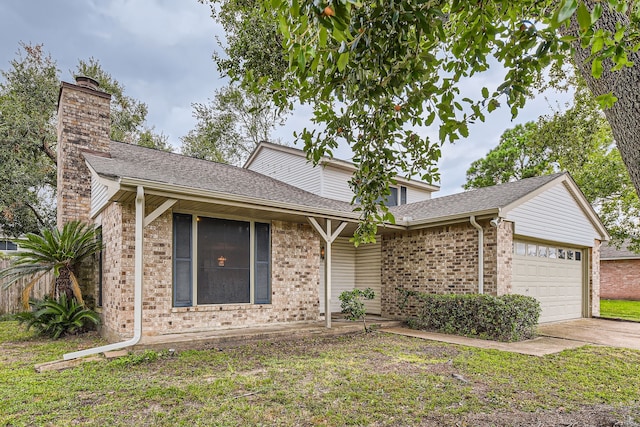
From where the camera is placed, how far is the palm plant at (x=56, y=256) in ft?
22.0

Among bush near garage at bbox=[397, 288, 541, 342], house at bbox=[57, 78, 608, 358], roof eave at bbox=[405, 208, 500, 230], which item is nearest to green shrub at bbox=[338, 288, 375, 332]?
house at bbox=[57, 78, 608, 358]

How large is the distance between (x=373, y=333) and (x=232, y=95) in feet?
54.2

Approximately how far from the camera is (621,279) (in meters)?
19.8

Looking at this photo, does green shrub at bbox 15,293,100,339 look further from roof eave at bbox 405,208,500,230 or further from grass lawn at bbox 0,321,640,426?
roof eave at bbox 405,208,500,230

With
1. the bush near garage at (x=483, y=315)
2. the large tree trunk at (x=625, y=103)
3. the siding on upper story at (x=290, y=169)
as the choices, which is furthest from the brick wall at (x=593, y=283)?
the large tree trunk at (x=625, y=103)

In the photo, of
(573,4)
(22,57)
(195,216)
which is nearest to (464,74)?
(573,4)

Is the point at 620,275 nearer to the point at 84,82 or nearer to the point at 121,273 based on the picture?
the point at 121,273

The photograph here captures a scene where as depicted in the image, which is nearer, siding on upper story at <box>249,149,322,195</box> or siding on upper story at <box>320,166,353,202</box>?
siding on upper story at <box>320,166,353,202</box>

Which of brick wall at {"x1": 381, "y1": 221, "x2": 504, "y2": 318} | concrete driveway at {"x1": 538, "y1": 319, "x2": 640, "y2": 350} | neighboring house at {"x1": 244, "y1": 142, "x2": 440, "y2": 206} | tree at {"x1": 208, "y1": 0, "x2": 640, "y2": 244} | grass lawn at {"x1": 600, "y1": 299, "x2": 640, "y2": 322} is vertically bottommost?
grass lawn at {"x1": 600, "y1": 299, "x2": 640, "y2": 322}

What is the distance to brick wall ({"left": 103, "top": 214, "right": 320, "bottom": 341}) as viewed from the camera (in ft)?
20.4

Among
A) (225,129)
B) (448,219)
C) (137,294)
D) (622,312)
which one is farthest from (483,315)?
(225,129)

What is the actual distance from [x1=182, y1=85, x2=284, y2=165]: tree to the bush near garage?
15.5 m

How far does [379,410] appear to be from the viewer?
3541 millimetres

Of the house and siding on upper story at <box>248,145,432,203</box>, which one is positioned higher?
siding on upper story at <box>248,145,432,203</box>
